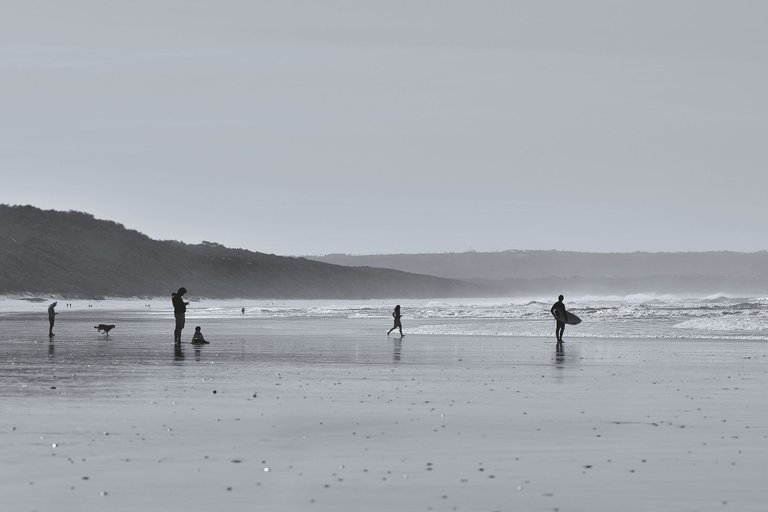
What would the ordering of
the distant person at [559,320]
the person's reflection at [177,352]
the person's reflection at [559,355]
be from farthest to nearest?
1. the distant person at [559,320]
2. the person's reflection at [177,352]
3. the person's reflection at [559,355]

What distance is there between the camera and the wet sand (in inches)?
475

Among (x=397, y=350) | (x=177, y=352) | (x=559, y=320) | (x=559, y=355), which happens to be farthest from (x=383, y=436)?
(x=559, y=320)

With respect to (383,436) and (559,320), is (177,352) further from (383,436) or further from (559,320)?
(383,436)

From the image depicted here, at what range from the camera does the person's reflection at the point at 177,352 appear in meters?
34.0

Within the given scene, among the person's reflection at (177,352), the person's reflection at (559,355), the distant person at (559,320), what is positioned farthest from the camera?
the distant person at (559,320)

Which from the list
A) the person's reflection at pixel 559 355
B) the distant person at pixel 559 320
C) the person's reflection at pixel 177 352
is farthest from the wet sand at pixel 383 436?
the distant person at pixel 559 320

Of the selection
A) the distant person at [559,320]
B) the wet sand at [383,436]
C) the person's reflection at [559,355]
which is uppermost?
the distant person at [559,320]

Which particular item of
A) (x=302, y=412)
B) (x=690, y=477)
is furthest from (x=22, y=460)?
(x=690, y=477)

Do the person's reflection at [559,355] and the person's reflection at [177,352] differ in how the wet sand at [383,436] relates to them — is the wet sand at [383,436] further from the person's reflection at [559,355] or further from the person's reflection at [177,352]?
the person's reflection at [177,352]

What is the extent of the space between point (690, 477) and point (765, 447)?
265 centimetres

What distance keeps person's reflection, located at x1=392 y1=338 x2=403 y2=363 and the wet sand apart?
2076mm

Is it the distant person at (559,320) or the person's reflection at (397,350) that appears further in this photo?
the distant person at (559,320)

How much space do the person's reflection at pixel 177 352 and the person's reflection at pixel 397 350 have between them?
5760mm

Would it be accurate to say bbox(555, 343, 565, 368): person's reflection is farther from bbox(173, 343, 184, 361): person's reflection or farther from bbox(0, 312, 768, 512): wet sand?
bbox(173, 343, 184, 361): person's reflection
